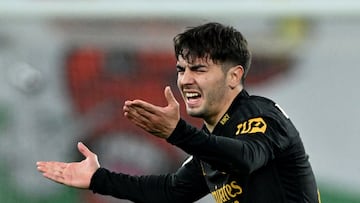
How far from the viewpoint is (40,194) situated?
11547 mm

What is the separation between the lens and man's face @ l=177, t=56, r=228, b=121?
5039mm

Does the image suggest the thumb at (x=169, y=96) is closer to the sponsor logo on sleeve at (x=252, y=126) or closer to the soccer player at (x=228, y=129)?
the soccer player at (x=228, y=129)

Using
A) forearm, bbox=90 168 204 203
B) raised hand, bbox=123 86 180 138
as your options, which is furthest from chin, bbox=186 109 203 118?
forearm, bbox=90 168 204 203

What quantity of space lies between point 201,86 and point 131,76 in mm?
6363

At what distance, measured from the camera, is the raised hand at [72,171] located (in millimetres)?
5516

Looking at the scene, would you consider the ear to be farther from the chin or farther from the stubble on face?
the chin

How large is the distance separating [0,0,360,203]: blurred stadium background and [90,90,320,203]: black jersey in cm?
498

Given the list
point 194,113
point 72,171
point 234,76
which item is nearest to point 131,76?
point 72,171

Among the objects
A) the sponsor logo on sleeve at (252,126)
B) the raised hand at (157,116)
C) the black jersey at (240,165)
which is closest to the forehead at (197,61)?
the black jersey at (240,165)

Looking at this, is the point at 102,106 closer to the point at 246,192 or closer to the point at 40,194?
the point at 40,194

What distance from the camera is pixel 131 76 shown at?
37.3 ft

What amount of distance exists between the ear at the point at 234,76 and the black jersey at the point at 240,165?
0.17 feet

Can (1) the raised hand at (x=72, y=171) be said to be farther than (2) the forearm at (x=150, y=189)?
No

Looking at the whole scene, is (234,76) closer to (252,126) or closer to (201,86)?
(201,86)
